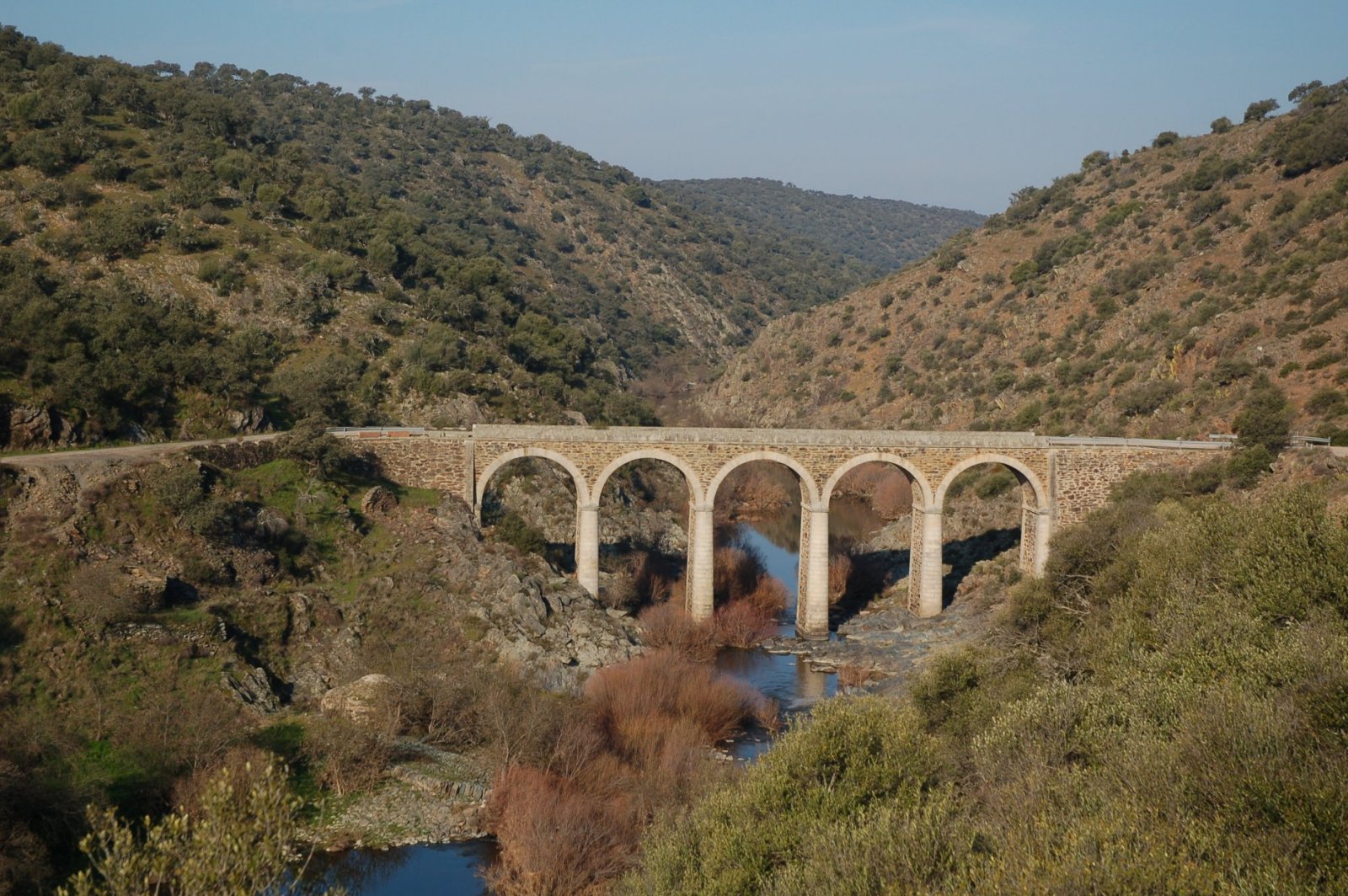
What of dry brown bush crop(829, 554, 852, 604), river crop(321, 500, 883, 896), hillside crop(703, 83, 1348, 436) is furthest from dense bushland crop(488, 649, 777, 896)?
hillside crop(703, 83, 1348, 436)

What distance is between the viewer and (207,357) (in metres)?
39.7

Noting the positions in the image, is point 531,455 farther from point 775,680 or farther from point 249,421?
point 775,680

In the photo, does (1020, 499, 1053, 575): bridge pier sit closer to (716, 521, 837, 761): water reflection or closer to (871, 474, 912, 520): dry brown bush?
(716, 521, 837, 761): water reflection

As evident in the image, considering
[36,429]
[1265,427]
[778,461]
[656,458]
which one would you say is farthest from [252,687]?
[1265,427]

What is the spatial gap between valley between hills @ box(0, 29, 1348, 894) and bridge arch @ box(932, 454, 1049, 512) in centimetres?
225

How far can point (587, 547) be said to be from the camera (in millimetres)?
37594

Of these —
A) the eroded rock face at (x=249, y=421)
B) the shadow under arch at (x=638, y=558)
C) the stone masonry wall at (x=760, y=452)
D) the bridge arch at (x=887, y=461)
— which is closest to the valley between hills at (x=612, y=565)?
the eroded rock face at (x=249, y=421)

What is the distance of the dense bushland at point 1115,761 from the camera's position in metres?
12.0

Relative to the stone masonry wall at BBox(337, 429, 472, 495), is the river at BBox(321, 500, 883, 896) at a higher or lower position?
lower

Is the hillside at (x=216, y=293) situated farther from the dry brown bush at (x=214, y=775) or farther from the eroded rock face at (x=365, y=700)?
the dry brown bush at (x=214, y=775)

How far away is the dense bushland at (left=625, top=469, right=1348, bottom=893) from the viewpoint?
12000mm

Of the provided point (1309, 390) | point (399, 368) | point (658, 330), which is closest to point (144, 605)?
point (399, 368)

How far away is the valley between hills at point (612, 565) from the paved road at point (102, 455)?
395mm

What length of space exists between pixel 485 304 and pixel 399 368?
12350 millimetres
